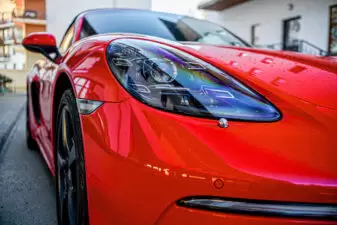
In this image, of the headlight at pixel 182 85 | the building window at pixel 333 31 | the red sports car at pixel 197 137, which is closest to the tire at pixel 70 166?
the red sports car at pixel 197 137

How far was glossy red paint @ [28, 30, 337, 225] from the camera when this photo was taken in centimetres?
99

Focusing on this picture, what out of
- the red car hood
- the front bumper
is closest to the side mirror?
the red car hood

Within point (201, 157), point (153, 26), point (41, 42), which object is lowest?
point (201, 157)

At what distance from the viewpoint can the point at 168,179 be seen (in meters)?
1.01

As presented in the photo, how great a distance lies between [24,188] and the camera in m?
2.63

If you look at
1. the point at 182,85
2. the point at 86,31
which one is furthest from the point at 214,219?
the point at 86,31

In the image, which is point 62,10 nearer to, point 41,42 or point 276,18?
point 276,18

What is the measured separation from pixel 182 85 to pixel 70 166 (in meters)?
0.64

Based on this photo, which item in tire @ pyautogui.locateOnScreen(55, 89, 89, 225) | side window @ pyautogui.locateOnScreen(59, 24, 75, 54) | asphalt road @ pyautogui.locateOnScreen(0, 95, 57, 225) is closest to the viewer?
tire @ pyautogui.locateOnScreen(55, 89, 89, 225)

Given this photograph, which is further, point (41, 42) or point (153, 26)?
point (153, 26)

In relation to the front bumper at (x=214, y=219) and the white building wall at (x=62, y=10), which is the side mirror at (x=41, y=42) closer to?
the front bumper at (x=214, y=219)

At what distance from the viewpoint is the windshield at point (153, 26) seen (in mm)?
2422

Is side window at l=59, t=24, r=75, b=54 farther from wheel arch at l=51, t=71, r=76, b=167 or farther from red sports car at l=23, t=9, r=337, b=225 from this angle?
red sports car at l=23, t=9, r=337, b=225

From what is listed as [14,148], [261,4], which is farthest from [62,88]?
[261,4]
